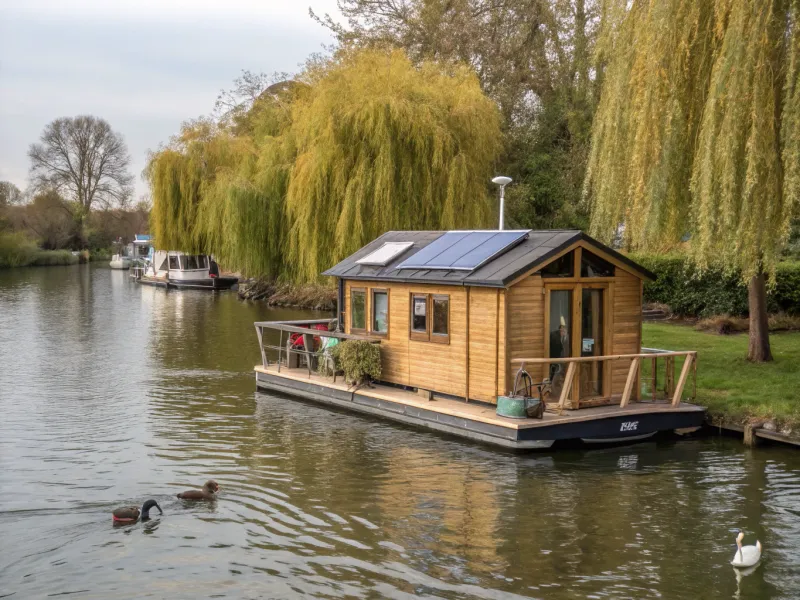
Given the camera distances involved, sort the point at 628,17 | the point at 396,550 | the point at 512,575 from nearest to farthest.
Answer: the point at 512,575 < the point at 396,550 < the point at 628,17

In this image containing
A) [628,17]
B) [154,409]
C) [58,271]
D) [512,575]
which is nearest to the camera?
[512,575]

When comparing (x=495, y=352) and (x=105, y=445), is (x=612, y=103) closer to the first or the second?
(x=495, y=352)

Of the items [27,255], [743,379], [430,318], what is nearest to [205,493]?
[430,318]

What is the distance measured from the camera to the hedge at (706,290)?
23312mm

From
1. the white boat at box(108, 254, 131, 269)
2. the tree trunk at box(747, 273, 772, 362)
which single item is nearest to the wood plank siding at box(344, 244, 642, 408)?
the tree trunk at box(747, 273, 772, 362)

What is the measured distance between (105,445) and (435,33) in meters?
28.7

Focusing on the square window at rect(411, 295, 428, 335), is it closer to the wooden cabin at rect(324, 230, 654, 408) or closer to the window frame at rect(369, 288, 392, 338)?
the wooden cabin at rect(324, 230, 654, 408)

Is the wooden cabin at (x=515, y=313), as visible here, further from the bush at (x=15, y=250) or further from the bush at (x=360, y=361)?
the bush at (x=15, y=250)

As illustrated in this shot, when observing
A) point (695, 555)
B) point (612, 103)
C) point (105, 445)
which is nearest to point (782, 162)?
point (612, 103)

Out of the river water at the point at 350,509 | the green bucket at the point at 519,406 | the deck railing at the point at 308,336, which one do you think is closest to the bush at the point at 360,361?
the deck railing at the point at 308,336

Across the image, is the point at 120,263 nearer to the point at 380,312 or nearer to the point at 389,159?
the point at 389,159

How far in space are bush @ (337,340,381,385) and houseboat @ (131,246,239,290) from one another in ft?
121

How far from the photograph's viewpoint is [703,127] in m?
15.0

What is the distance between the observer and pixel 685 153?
1633 cm
